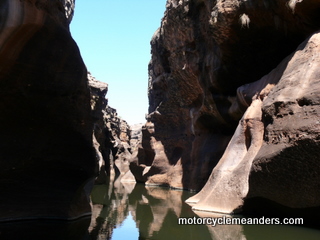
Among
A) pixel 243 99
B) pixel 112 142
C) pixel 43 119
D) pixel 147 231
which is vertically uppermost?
pixel 243 99

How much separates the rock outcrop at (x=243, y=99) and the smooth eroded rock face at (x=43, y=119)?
11.5 feet

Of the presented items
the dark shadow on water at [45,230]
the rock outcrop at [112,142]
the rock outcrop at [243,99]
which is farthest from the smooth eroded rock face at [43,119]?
the rock outcrop at [112,142]

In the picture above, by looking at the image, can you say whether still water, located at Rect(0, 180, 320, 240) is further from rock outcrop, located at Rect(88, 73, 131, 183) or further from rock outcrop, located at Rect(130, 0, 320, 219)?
rock outcrop, located at Rect(88, 73, 131, 183)

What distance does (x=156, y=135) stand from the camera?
2319cm

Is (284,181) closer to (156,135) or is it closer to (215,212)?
(215,212)

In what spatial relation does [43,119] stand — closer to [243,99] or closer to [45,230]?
[45,230]

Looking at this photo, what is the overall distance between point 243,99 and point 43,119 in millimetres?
6634

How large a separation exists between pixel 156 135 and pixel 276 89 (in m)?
16.2

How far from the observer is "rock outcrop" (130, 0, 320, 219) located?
5984 millimetres

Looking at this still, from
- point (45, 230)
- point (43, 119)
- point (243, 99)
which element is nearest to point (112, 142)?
point (243, 99)

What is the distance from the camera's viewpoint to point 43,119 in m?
6.18

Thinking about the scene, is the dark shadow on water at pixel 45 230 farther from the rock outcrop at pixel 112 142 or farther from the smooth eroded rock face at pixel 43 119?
the rock outcrop at pixel 112 142

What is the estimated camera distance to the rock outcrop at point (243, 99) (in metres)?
5.98

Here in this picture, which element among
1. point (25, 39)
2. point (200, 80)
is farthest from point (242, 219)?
point (200, 80)
